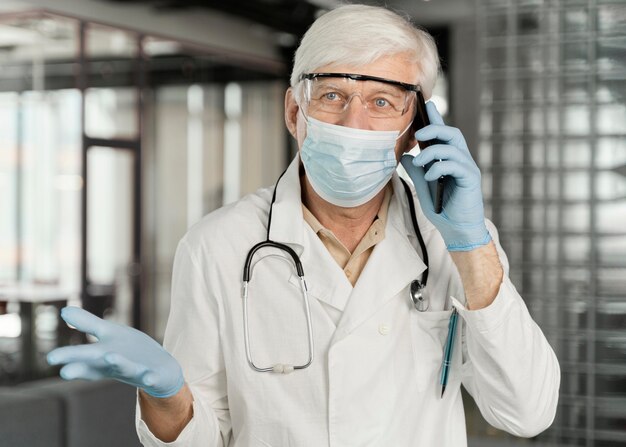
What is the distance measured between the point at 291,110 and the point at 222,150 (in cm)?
702

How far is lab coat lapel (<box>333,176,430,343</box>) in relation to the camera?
1.32 metres

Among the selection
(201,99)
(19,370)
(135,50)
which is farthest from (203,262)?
(201,99)

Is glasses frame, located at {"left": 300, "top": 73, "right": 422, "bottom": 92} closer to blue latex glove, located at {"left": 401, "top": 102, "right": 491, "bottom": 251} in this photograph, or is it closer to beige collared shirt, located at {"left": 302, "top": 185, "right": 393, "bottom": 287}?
blue latex glove, located at {"left": 401, "top": 102, "right": 491, "bottom": 251}

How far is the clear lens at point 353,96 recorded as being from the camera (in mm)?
1295

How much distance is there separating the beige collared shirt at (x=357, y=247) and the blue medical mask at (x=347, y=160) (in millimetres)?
61

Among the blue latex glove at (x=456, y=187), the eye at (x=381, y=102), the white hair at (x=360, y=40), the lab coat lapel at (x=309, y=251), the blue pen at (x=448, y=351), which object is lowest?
the blue pen at (x=448, y=351)

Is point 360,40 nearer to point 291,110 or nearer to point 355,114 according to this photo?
point 355,114

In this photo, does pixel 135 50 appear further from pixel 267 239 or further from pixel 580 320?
pixel 267 239

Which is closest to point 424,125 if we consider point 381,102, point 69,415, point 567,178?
point 381,102

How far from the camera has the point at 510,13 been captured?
3.14 meters

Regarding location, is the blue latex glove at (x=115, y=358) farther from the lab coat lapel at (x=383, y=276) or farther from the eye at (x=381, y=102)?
the eye at (x=381, y=102)

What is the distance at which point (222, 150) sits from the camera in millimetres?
8391

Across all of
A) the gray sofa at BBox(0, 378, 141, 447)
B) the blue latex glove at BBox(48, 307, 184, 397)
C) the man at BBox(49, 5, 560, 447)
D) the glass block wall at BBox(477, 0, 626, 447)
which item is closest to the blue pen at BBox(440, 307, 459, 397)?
the man at BBox(49, 5, 560, 447)

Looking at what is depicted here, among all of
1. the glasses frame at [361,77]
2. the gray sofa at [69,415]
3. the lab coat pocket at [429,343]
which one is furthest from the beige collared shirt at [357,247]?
the gray sofa at [69,415]
